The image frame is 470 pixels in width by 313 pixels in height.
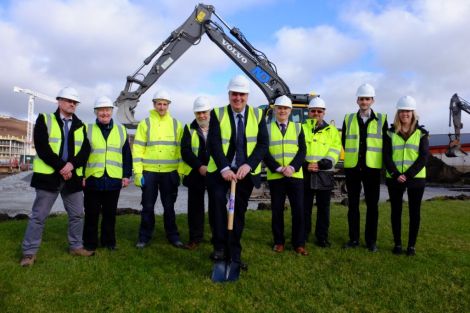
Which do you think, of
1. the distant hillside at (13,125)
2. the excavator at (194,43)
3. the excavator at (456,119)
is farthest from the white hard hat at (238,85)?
the distant hillside at (13,125)

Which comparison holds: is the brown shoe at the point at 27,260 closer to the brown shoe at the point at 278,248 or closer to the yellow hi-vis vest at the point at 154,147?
the yellow hi-vis vest at the point at 154,147

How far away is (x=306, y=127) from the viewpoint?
6.04 metres

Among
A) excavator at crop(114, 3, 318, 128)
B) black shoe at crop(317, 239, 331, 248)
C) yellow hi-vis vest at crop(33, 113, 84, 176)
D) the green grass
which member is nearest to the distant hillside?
excavator at crop(114, 3, 318, 128)

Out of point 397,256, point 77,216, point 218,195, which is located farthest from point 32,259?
point 397,256

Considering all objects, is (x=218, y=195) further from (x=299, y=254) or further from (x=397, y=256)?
(x=397, y=256)

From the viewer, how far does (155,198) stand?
5816mm

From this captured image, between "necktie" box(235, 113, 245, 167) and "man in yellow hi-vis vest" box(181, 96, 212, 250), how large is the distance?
125cm

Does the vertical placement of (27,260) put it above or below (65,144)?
below

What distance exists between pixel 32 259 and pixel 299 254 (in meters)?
3.29

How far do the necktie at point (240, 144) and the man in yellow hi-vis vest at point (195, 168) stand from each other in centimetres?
125

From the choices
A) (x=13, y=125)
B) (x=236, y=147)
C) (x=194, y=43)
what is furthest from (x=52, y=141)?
(x=13, y=125)

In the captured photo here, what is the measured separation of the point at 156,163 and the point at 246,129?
69.8 inches

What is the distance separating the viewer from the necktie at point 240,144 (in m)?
4.53

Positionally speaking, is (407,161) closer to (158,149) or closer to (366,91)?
(366,91)
